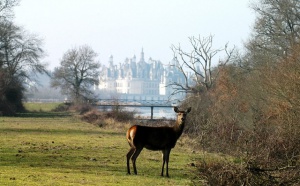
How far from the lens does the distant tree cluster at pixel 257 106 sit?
15484mm

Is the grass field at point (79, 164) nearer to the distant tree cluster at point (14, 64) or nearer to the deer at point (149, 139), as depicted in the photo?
the deer at point (149, 139)

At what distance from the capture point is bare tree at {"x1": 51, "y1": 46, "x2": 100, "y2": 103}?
347ft

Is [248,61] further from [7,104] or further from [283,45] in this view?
[7,104]

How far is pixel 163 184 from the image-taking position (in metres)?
18.3

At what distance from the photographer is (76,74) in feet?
351

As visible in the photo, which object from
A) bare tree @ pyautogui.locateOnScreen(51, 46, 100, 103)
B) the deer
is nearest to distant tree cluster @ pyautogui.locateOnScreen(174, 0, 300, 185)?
the deer

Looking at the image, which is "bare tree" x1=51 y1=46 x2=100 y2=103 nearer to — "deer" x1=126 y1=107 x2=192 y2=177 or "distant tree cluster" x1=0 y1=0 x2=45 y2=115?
"distant tree cluster" x1=0 y1=0 x2=45 y2=115

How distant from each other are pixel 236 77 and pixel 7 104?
33.8 meters

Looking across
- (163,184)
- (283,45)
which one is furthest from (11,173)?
(283,45)

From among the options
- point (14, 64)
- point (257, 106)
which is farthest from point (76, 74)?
point (257, 106)

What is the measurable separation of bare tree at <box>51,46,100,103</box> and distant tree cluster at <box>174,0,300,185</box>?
4350 cm

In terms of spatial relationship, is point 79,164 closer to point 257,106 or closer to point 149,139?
point 149,139

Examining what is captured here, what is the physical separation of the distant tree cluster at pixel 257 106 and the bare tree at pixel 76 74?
43.5 m

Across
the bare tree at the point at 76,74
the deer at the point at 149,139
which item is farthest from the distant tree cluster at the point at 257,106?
the bare tree at the point at 76,74
